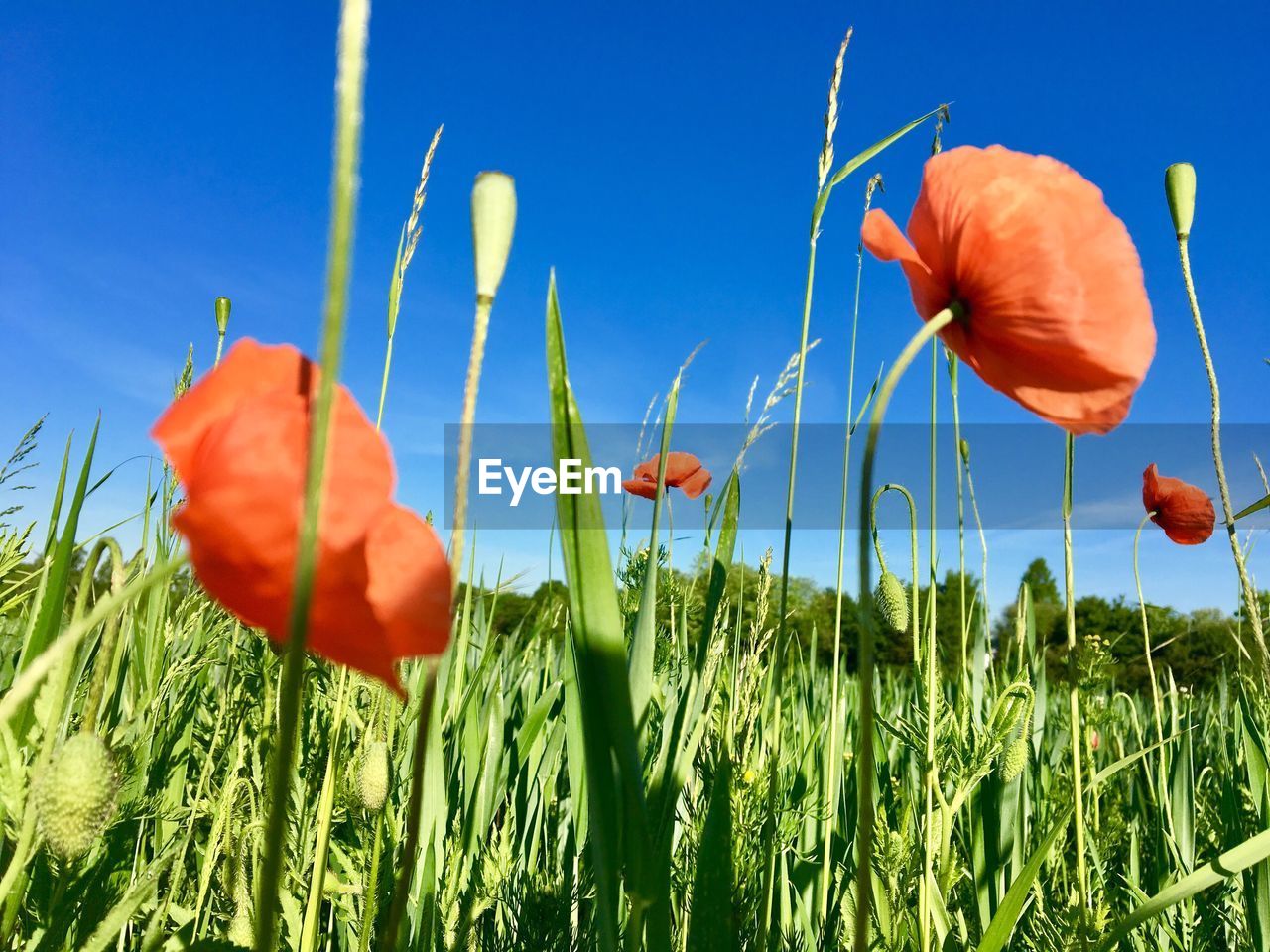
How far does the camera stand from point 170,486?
3.20 ft

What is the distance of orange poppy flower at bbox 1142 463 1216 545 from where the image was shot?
5.08ft

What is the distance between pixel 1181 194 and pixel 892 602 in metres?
0.57

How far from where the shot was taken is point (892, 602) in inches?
44.5

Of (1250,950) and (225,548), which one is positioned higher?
(225,548)

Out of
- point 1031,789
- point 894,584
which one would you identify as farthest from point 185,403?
point 1031,789

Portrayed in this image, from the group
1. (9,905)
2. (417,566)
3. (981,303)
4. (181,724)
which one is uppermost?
(981,303)

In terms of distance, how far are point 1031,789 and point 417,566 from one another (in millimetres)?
1843

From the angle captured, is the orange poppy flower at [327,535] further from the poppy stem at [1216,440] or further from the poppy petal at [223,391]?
the poppy stem at [1216,440]

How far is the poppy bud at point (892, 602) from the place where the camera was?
1.11 metres

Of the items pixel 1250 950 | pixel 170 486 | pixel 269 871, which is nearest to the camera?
pixel 269 871

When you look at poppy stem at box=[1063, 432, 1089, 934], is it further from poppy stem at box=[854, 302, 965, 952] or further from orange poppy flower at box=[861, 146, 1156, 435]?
poppy stem at box=[854, 302, 965, 952]

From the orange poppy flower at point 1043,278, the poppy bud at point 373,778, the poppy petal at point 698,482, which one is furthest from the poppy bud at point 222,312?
the poppy petal at point 698,482

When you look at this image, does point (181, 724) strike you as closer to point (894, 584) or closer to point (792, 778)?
point (792, 778)

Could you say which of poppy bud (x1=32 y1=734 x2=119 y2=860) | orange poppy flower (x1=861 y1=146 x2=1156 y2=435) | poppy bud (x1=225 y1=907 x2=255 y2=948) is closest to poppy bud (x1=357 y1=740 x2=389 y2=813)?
poppy bud (x1=225 y1=907 x2=255 y2=948)
